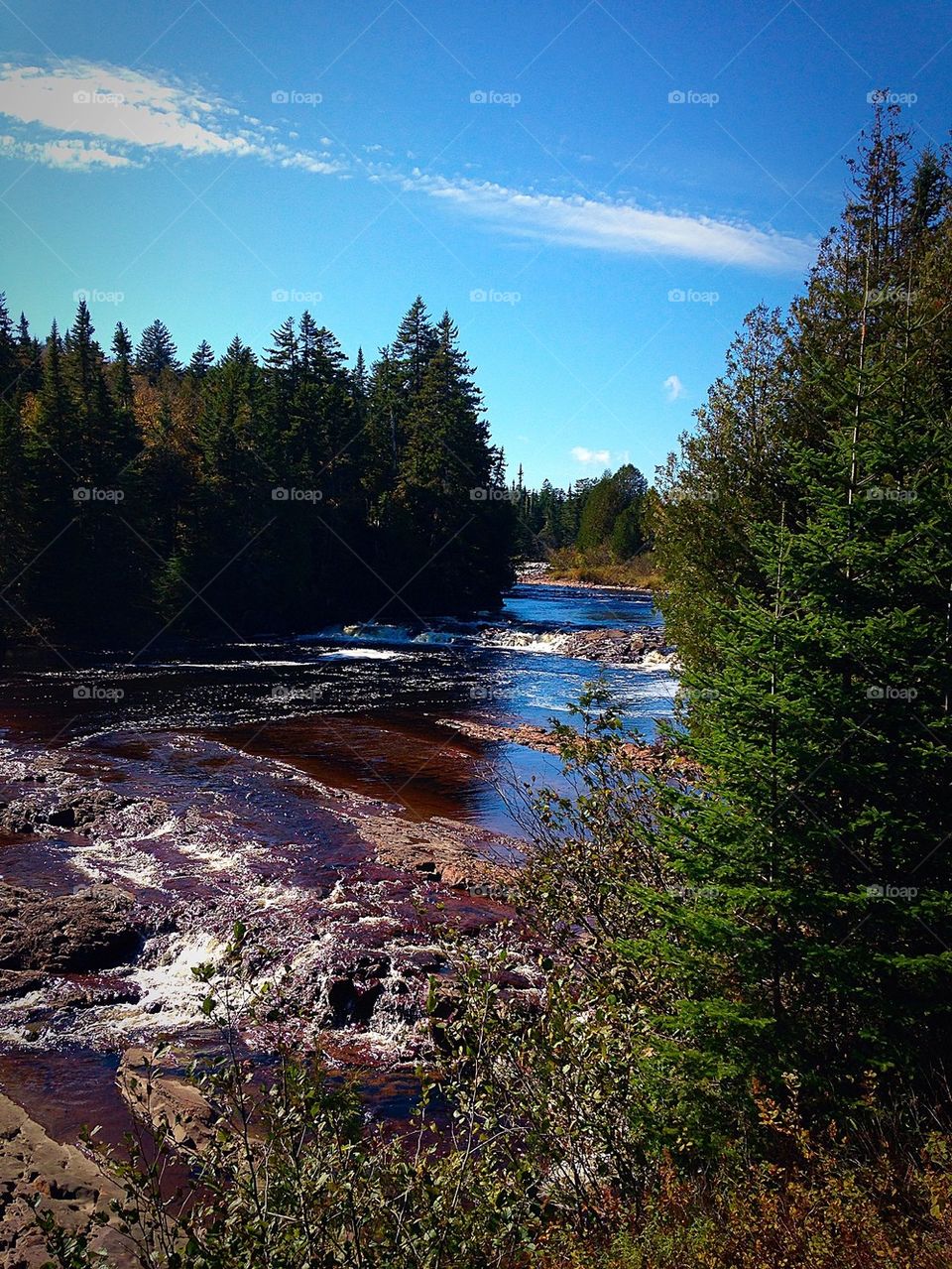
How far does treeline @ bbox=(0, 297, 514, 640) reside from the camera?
4422cm

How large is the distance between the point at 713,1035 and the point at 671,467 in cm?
1578

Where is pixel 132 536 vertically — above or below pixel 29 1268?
above

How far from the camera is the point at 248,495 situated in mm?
51219

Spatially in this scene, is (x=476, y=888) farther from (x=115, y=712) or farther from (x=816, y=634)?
(x=115, y=712)

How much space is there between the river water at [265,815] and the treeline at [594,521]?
41268mm

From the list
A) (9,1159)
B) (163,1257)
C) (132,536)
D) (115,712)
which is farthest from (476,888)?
(132,536)

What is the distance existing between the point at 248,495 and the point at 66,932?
137 feet

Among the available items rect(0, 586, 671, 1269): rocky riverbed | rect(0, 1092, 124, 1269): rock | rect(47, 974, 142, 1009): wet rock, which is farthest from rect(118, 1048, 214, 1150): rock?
rect(47, 974, 142, 1009): wet rock

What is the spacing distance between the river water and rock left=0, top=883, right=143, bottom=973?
328 millimetres

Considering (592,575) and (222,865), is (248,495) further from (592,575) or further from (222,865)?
(592,575)

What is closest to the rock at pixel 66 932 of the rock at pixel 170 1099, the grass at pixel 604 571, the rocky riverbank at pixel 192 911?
the rocky riverbank at pixel 192 911

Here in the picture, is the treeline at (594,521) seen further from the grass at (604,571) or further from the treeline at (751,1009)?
the treeline at (751,1009)

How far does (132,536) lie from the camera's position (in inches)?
1861

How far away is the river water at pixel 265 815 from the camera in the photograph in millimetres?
10672
